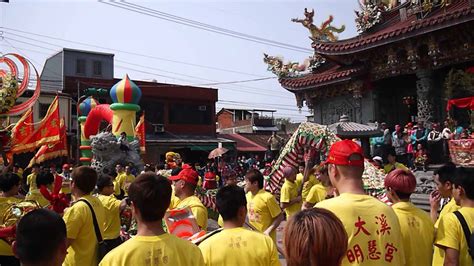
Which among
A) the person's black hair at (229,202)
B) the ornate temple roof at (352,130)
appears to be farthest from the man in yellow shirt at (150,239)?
the ornate temple roof at (352,130)

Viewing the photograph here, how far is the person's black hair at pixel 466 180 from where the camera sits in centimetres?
338

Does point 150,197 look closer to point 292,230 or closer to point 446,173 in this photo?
point 292,230

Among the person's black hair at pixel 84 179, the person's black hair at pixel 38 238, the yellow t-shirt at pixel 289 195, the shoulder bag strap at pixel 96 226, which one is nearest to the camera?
the person's black hair at pixel 38 238

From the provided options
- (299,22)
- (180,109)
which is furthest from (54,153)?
(180,109)

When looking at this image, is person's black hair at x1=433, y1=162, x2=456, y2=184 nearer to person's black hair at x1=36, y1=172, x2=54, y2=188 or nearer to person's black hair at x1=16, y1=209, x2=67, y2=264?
person's black hair at x1=16, y1=209, x2=67, y2=264

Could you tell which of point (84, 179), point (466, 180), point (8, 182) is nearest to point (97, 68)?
point (8, 182)

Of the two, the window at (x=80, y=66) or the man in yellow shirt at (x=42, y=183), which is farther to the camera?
the window at (x=80, y=66)

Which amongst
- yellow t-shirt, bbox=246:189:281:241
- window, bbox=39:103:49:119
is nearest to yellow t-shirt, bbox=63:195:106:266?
yellow t-shirt, bbox=246:189:281:241

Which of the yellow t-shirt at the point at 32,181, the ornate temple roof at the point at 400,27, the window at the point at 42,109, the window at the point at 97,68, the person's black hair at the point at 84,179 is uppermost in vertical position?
the window at the point at 97,68

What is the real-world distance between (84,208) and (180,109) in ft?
96.2

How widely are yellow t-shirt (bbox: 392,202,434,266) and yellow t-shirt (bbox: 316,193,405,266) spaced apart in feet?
1.93

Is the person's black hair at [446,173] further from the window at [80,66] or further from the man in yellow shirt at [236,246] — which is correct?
the window at [80,66]

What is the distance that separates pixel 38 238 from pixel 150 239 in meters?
0.62

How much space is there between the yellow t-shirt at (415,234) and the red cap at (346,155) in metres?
0.80
